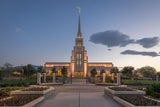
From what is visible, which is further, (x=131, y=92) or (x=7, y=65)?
(x=7, y=65)

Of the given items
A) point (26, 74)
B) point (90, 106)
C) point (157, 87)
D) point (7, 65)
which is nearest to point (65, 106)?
point (90, 106)

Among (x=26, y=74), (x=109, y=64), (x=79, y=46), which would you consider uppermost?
(x=79, y=46)

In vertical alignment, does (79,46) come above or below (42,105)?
above

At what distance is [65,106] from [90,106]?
1456mm

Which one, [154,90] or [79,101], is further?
[154,90]

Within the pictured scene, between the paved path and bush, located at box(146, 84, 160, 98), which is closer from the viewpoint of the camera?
the paved path

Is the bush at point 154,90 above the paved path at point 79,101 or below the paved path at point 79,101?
above

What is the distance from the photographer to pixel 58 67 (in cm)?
8012

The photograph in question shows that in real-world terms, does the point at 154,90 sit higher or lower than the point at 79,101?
higher

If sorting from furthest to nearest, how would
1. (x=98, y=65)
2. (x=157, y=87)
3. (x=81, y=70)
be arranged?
(x=98, y=65) < (x=81, y=70) < (x=157, y=87)

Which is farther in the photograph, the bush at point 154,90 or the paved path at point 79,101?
the bush at point 154,90

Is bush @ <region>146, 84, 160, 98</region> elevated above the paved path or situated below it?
above

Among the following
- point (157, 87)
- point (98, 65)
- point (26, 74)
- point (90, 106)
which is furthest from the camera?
point (98, 65)

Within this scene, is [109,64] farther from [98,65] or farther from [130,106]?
[130,106]
